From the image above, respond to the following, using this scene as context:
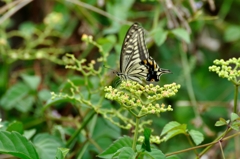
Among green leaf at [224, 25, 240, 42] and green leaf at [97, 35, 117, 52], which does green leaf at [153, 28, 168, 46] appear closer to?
green leaf at [97, 35, 117, 52]

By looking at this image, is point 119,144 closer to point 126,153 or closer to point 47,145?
point 126,153

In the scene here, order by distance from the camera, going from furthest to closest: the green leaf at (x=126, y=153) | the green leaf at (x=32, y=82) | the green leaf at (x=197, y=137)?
the green leaf at (x=32, y=82)
the green leaf at (x=197, y=137)
the green leaf at (x=126, y=153)

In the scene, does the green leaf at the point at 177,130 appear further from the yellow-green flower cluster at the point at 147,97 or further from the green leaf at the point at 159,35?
the green leaf at the point at 159,35

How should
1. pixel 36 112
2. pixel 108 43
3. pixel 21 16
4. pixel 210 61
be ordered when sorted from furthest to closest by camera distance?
pixel 21 16 → pixel 210 61 → pixel 36 112 → pixel 108 43

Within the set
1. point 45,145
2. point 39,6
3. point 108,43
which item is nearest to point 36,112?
point 108,43

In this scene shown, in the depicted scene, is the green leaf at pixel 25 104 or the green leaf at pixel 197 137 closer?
→ the green leaf at pixel 197 137

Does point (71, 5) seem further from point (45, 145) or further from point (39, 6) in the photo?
point (45, 145)

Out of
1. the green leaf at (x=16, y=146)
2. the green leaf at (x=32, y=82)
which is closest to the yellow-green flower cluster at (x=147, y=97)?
the green leaf at (x=16, y=146)
